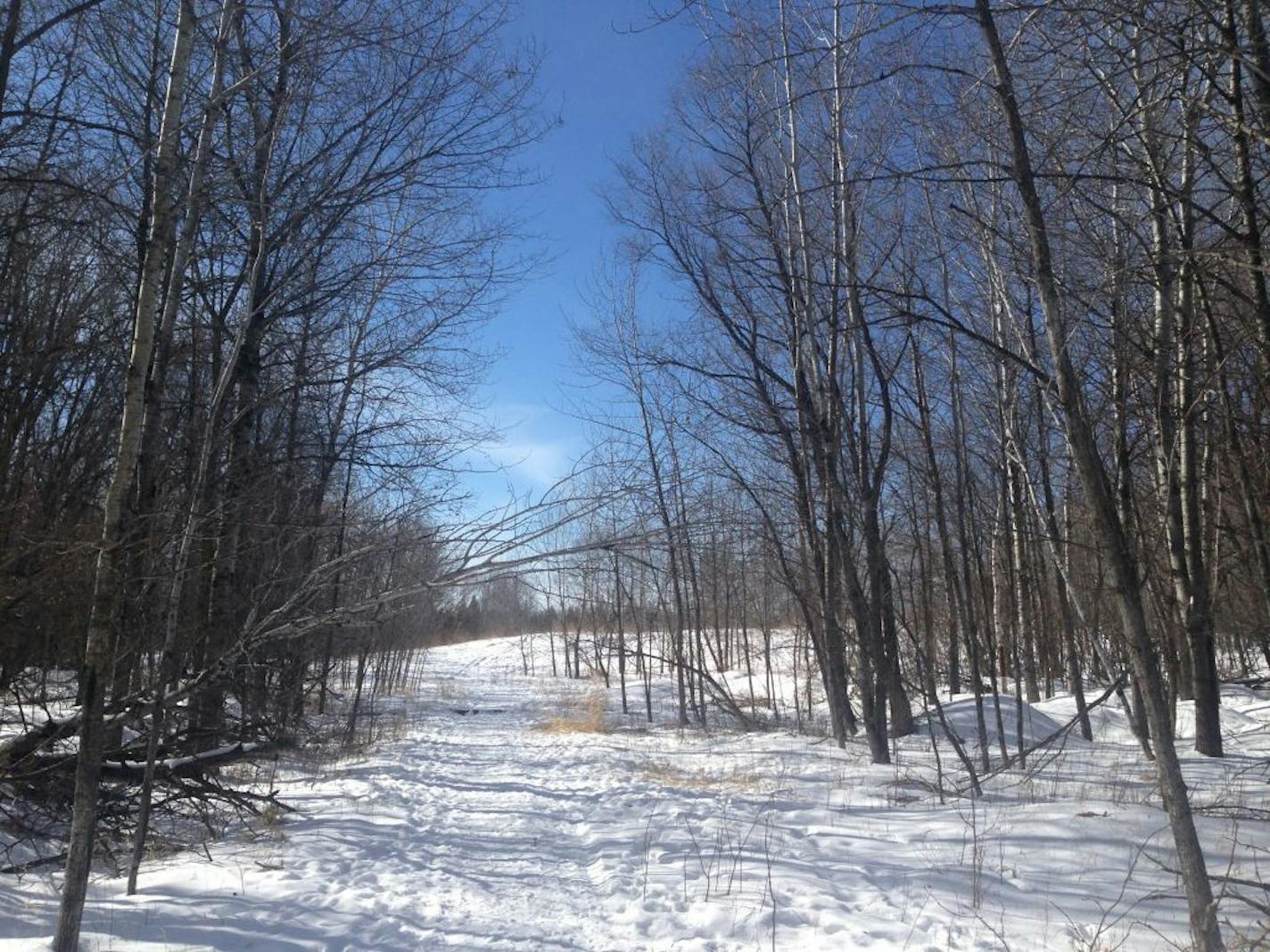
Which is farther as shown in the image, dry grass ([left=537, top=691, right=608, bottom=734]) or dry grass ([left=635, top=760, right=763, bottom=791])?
dry grass ([left=537, top=691, right=608, bottom=734])

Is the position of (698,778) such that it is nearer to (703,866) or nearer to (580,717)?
(703,866)

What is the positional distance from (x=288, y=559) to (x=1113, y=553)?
324 inches

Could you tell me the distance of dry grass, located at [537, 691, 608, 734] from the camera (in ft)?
57.9

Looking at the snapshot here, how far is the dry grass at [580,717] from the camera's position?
17.7m

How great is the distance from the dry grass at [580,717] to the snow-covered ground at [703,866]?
287 inches

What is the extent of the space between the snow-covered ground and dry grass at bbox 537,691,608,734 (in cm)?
728

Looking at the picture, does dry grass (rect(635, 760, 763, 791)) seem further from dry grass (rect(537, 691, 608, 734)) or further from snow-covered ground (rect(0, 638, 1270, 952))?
dry grass (rect(537, 691, 608, 734))

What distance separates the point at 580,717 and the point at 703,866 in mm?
15057

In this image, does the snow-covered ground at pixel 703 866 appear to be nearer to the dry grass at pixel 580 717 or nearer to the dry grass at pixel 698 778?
the dry grass at pixel 698 778

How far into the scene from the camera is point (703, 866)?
5.89m

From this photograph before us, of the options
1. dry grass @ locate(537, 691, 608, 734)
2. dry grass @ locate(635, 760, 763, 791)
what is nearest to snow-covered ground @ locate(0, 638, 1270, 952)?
dry grass @ locate(635, 760, 763, 791)

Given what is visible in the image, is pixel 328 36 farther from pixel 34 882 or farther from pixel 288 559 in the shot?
pixel 288 559

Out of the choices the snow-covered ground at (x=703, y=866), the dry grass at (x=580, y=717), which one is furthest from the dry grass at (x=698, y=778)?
the dry grass at (x=580, y=717)

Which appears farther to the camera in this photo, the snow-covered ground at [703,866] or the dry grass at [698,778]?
the dry grass at [698,778]
